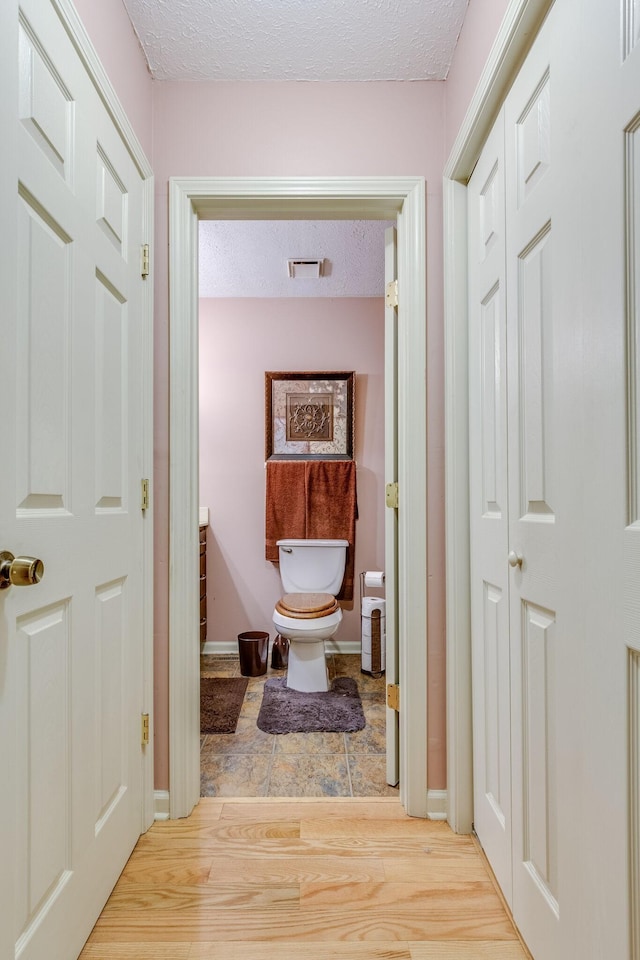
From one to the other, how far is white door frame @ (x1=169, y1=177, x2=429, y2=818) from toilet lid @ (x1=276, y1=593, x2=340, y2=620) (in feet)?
3.08

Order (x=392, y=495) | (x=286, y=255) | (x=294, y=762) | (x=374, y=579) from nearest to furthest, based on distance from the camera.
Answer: (x=392, y=495)
(x=294, y=762)
(x=286, y=255)
(x=374, y=579)

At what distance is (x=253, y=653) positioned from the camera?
2.93 meters

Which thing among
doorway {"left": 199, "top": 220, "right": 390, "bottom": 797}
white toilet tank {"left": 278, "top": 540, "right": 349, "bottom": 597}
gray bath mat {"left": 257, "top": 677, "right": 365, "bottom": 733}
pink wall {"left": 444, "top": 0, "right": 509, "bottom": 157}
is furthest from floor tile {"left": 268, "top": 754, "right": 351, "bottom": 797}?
pink wall {"left": 444, "top": 0, "right": 509, "bottom": 157}

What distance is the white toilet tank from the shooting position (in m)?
3.21

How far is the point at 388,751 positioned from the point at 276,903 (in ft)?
2.08

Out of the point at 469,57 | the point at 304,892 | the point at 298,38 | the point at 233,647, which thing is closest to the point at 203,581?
the point at 233,647

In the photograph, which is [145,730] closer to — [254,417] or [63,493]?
[63,493]

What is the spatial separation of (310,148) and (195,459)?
105cm

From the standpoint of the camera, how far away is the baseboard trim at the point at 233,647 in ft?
10.9

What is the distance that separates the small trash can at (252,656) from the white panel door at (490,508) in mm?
1650

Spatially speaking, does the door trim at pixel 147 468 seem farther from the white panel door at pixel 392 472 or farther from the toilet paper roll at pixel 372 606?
the toilet paper roll at pixel 372 606

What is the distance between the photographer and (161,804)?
5.24ft

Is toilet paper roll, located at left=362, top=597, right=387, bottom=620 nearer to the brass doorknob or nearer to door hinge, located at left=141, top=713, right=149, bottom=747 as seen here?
door hinge, located at left=141, top=713, right=149, bottom=747

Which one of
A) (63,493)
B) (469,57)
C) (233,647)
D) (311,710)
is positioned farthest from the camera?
(233,647)
